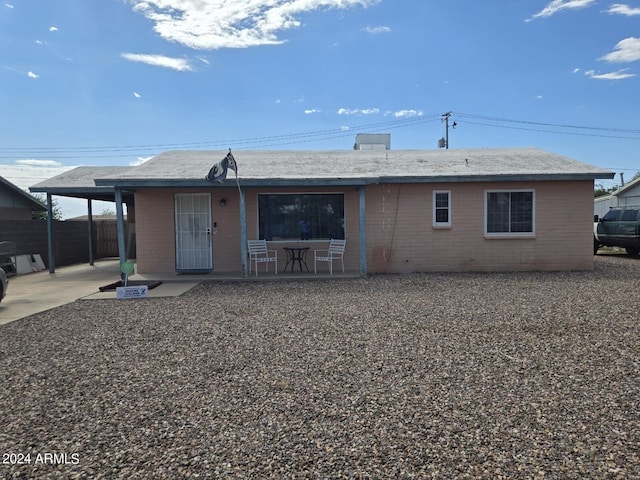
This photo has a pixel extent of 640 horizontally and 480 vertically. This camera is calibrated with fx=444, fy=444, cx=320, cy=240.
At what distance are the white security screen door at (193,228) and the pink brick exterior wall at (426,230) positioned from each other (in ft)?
0.56

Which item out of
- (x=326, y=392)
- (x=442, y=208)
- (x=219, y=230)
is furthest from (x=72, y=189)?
(x=326, y=392)

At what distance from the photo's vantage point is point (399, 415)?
3.26 meters

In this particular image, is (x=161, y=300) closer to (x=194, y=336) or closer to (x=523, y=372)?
(x=194, y=336)

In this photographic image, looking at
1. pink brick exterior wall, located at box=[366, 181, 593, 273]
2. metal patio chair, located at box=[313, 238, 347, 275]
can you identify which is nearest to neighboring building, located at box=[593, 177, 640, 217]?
pink brick exterior wall, located at box=[366, 181, 593, 273]

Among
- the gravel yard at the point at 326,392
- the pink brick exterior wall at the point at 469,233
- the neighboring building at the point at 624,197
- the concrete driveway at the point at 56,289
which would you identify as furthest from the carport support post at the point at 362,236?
the neighboring building at the point at 624,197

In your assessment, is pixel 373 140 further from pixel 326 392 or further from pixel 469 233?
pixel 326 392

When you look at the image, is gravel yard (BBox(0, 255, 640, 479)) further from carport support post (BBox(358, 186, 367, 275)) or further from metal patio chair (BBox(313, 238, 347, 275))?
metal patio chair (BBox(313, 238, 347, 275))

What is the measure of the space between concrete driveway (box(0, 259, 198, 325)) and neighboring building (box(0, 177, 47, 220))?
17.7ft

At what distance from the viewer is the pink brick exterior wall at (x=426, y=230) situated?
1152 centimetres

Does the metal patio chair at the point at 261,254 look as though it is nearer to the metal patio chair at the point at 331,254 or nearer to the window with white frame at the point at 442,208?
the metal patio chair at the point at 331,254

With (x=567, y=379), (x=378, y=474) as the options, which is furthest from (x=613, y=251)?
(x=378, y=474)

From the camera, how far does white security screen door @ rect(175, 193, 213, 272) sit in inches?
462

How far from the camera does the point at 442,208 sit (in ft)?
38.0

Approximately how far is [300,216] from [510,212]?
217 inches
